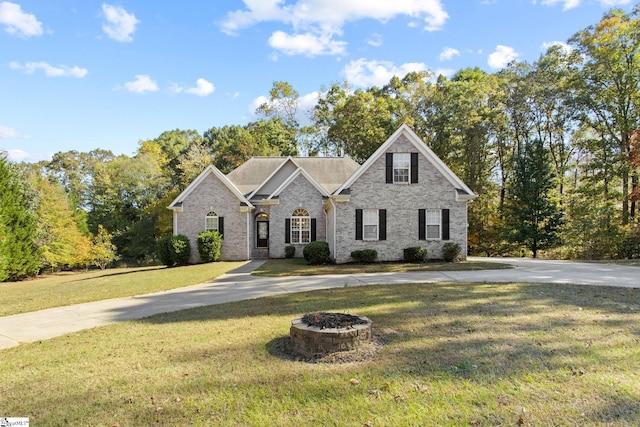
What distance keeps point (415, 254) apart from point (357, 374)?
48.1ft

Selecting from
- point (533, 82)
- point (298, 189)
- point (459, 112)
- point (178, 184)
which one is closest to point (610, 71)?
point (533, 82)

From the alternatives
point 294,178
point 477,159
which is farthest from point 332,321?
point 477,159

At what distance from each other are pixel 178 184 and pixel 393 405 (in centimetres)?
4158

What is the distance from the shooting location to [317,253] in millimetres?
19078

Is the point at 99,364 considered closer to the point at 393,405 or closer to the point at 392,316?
the point at 393,405

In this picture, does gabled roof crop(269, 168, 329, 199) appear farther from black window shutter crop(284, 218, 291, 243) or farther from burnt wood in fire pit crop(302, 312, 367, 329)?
burnt wood in fire pit crop(302, 312, 367, 329)

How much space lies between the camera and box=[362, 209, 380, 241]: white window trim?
19047 millimetres

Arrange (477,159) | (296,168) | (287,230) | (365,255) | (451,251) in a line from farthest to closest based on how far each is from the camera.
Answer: (477,159) < (296,168) < (287,230) < (365,255) < (451,251)

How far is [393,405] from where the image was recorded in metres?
3.72

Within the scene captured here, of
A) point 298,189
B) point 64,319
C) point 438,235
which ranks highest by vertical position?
point 298,189

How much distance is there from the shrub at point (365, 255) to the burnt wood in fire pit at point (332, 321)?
12.9 meters

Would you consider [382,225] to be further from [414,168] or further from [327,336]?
[327,336]

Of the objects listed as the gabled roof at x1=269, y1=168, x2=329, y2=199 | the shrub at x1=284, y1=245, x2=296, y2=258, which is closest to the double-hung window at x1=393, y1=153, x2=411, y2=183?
the gabled roof at x1=269, y1=168, x2=329, y2=199

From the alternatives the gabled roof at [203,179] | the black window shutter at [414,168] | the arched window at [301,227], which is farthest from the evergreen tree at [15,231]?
the black window shutter at [414,168]
